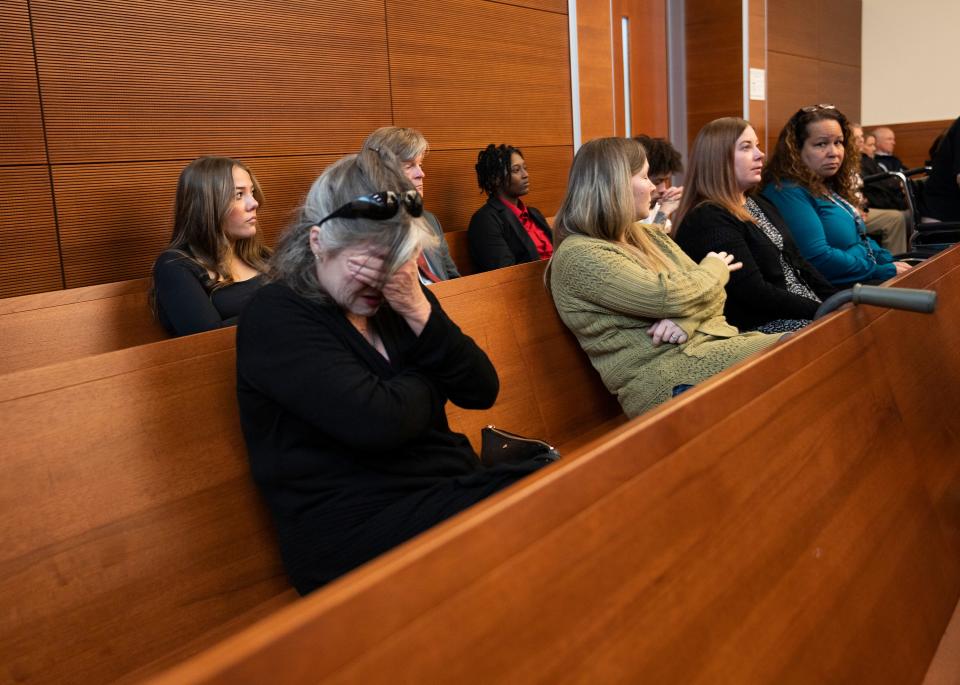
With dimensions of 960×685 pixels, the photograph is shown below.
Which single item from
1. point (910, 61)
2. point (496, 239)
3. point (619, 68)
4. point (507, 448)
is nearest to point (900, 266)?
point (496, 239)

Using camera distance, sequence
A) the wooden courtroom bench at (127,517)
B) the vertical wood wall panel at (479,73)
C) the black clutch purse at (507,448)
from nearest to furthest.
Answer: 1. the wooden courtroom bench at (127,517)
2. the black clutch purse at (507,448)
3. the vertical wood wall panel at (479,73)

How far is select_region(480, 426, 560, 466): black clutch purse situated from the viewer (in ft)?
6.43

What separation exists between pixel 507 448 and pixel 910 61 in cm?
1115

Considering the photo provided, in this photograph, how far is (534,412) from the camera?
2.56m

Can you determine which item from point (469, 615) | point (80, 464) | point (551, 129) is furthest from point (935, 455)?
point (551, 129)

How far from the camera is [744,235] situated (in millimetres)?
3162

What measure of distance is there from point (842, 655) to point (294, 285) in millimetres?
1097

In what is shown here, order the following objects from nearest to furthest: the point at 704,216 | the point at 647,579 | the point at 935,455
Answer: the point at 647,579, the point at 935,455, the point at 704,216

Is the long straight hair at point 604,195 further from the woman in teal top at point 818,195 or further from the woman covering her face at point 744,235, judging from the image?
the woman in teal top at point 818,195

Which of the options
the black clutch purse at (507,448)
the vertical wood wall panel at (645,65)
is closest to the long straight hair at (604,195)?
the black clutch purse at (507,448)

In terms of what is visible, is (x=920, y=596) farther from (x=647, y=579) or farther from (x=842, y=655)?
(x=647, y=579)

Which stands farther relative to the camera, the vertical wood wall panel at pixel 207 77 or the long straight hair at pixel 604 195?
the vertical wood wall panel at pixel 207 77

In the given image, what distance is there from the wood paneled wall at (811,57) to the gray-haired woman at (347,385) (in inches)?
307

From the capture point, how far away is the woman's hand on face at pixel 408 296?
167cm
